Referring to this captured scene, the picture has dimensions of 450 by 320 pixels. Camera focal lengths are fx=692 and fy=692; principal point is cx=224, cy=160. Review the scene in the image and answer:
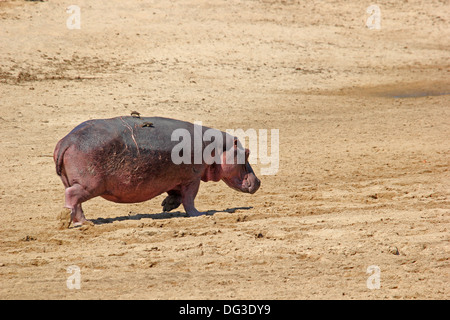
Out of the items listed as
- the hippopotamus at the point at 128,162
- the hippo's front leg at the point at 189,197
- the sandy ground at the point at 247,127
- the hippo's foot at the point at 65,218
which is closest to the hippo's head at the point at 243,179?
the sandy ground at the point at 247,127

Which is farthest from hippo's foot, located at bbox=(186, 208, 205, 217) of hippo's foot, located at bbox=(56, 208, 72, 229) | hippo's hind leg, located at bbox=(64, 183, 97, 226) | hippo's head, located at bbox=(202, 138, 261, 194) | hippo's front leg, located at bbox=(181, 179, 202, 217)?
hippo's foot, located at bbox=(56, 208, 72, 229)

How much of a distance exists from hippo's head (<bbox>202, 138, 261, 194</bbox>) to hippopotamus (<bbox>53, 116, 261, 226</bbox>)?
0.50 feet

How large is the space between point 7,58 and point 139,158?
8.82m

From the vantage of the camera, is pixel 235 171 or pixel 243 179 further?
pixel 243 179

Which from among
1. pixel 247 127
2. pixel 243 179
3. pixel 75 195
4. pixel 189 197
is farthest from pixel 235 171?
pixel 247 127

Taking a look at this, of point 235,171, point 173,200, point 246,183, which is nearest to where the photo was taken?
point 173,200

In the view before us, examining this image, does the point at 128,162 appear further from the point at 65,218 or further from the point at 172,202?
the point at 172,202

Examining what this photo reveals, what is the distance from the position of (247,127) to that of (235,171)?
15.6 ft

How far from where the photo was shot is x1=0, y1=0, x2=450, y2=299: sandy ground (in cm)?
664

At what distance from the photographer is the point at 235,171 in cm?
938

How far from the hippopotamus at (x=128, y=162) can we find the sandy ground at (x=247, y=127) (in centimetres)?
38
